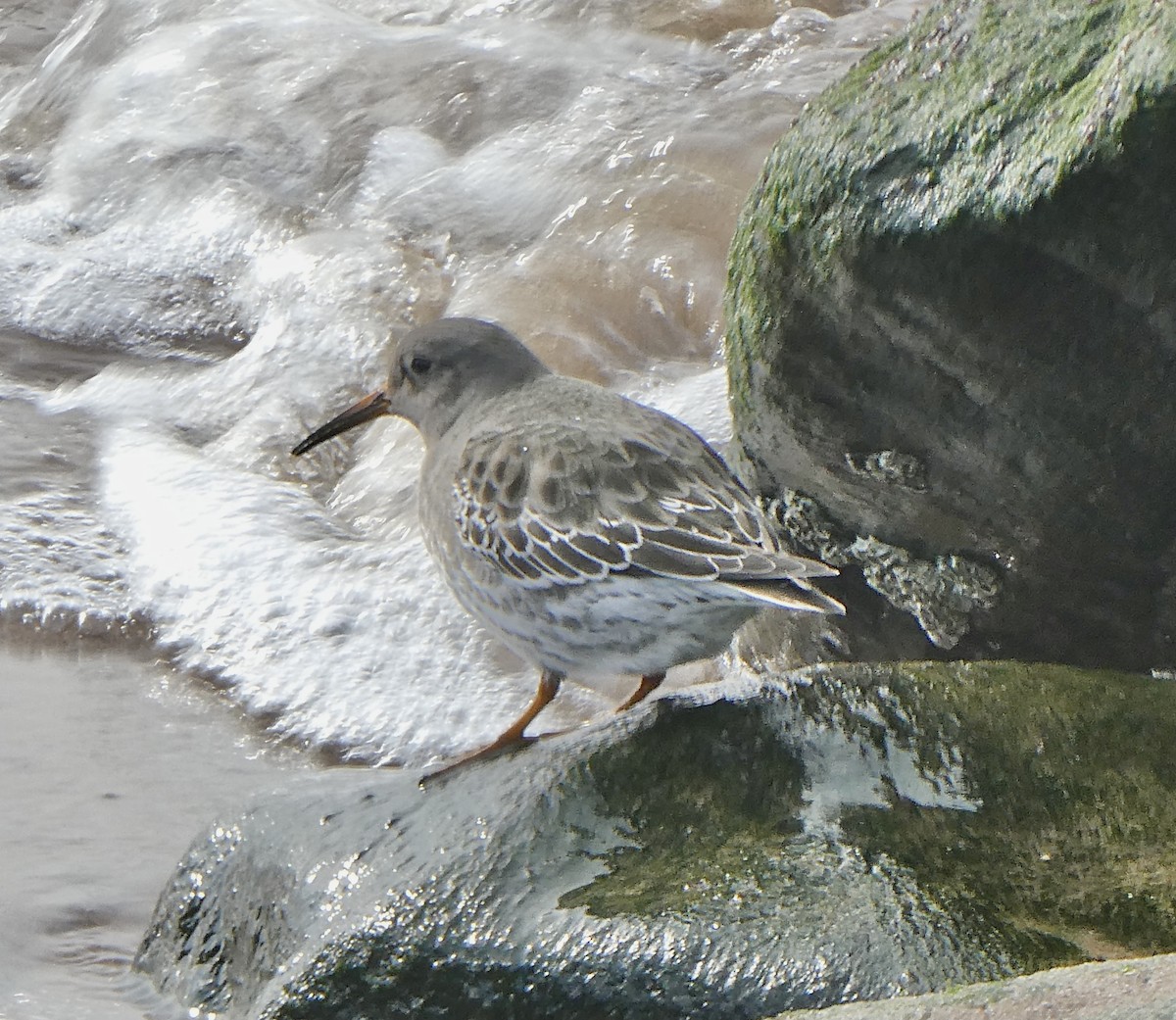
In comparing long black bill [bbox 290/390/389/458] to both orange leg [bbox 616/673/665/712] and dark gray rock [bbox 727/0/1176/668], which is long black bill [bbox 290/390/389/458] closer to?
dark gray rock [bbox 727/0/1176/668]

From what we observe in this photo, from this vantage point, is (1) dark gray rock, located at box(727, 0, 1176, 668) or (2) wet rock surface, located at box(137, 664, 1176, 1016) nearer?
(2) wet rock surface, located at box(137, 664, 1176, 1016)

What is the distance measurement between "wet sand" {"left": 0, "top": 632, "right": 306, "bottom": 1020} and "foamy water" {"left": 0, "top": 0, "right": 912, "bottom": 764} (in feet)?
0.76

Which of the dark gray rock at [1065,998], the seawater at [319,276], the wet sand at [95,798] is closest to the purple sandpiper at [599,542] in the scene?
the wet sand at [95,798]

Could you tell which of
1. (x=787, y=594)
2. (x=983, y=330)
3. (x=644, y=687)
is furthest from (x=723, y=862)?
(x=983, y=330)

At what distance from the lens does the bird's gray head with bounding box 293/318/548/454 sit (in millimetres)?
4719

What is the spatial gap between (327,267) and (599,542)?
534 centimetres

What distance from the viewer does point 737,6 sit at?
10.3 m

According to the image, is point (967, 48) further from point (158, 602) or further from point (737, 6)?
point (737, 6)

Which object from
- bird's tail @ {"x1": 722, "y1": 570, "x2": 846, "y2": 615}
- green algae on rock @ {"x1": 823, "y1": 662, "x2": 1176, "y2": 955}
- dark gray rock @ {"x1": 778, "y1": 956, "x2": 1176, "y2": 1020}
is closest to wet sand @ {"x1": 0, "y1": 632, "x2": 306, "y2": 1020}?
bird's tail @ {"x1": 722, "y1": 570, "x2": 846, "y2": 615}

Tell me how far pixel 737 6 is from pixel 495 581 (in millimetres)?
7066

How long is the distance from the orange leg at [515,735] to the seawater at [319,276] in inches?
45.2

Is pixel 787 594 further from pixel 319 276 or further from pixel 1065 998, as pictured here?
pixel 319 276

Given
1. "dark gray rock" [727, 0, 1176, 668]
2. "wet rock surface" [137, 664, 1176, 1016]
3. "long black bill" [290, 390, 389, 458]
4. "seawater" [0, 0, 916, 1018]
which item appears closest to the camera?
"wet rock surface" [137, 664, 1176, 1016]

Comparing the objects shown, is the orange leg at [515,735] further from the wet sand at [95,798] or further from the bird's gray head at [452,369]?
the bird's gray head at [452,369]
